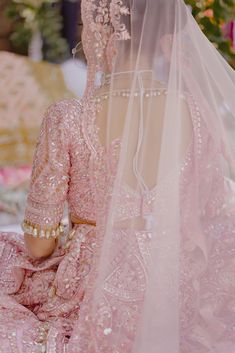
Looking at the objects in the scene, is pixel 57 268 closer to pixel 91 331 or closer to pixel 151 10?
pixel 91 331

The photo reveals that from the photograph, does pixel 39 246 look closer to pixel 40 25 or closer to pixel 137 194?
pixel 137 194

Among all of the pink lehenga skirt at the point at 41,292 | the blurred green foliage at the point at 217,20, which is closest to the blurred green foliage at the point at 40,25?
the blurred green foliage at the point at 217,20

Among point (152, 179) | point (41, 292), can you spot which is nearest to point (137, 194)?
point (152, 179)

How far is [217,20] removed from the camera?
12.8ft

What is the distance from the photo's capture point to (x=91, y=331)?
1538 mm

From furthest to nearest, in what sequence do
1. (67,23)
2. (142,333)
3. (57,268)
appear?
(67,23)
(57,268)
(142,333)

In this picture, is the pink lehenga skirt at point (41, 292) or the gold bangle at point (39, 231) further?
the gold bangle at point (39, 231)

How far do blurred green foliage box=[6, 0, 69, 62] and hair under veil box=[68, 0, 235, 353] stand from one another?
2.64 metres

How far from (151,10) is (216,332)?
75 centimetres

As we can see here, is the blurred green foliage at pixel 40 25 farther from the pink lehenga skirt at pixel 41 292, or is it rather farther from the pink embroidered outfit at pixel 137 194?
the pink embroidered outfit at pixel 137 194

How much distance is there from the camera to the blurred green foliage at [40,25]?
413 centimetres

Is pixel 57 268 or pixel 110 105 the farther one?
pixel 57 268

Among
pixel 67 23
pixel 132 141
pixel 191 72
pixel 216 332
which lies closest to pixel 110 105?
pixel 132 141

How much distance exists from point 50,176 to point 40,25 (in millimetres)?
2715
